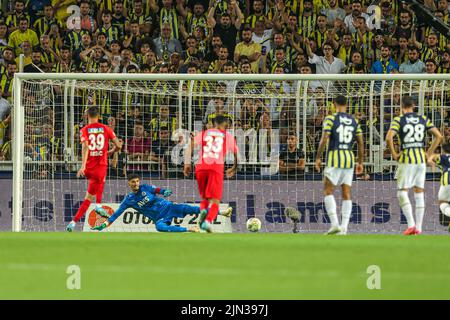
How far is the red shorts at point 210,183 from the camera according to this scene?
16.4 meters

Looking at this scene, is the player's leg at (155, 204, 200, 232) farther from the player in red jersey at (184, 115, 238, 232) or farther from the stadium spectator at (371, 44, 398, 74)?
the stadium spectator at (371, 44, 398, 74)

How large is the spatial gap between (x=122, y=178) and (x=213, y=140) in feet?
12.0

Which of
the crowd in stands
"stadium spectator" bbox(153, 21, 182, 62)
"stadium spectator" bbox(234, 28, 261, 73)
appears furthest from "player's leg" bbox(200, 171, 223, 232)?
"stadium spectator" bbox(153, 21, 182, 62)

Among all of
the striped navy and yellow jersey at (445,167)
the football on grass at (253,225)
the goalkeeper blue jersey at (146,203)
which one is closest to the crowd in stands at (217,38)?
the goalkeeper blue jersey at (146,203)

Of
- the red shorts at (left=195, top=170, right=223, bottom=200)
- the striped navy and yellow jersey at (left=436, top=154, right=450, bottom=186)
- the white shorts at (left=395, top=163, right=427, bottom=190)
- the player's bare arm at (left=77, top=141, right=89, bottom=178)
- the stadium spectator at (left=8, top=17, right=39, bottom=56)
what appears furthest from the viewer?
the stadium spectator at (left=8, top=17, right=39, bottom=56)

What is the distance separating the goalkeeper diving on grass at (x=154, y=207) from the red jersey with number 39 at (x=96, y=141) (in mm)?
566

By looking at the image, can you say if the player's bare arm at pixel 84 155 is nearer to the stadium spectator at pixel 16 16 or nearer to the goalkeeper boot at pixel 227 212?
the goalkeeper boot at pixel 227 212

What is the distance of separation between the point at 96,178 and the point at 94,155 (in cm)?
36

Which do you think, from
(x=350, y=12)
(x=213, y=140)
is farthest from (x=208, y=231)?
(x=350, y=12)

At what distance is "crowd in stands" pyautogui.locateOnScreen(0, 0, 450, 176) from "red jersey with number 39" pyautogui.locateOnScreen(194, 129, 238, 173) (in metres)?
4.69

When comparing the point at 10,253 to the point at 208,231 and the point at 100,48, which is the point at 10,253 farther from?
the point at 100,48

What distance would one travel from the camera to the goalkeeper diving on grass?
60.6 feet

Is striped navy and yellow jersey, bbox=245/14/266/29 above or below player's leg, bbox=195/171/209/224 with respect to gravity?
above

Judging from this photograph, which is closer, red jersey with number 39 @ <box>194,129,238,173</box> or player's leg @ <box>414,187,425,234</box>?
red jersey with number 39 @ <box>194,129,238,173</box>
